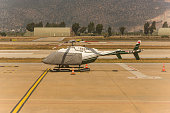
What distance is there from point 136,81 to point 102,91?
175 inches

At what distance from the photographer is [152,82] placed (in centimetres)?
1858

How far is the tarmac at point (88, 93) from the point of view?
1200cm

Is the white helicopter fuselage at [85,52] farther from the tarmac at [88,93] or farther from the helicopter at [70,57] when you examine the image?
the tarmac at [88,93]

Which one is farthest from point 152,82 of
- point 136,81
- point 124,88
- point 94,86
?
point 94,86

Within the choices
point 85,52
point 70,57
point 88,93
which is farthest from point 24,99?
point 85,52

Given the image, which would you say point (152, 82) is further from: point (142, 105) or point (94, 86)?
point (142, 105)

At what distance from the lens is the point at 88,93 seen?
591 inches

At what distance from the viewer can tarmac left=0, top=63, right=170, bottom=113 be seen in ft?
39.4

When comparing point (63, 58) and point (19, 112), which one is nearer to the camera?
point (19, 112)

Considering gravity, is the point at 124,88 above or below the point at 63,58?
below

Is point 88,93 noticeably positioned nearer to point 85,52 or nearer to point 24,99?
point 24,99

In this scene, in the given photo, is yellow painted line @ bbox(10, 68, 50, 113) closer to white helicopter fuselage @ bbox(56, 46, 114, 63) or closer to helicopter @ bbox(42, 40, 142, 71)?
helicopter @ bbox(42, 40, 142, 71)

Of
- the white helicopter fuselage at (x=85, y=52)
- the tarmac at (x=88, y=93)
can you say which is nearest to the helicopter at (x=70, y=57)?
the white helicopter fuselage at (x=85, y=52)

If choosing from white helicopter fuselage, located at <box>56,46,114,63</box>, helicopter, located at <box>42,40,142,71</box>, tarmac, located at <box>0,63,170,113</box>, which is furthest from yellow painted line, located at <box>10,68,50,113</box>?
white helicopter fuselage, located at <box>56,46,114,63</box>
